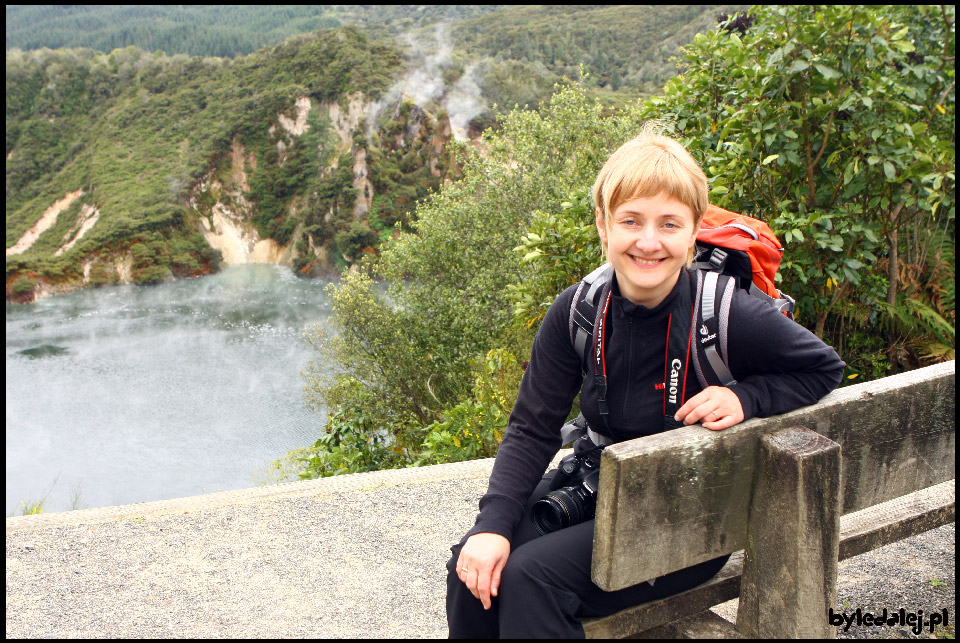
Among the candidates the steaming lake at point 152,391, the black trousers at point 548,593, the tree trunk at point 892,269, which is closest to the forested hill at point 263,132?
the steaming lake at point 152,391

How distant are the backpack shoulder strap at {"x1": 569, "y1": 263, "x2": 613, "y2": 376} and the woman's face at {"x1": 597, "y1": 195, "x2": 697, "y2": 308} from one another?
0.07 meters

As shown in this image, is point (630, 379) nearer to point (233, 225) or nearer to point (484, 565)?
point (484, 565)

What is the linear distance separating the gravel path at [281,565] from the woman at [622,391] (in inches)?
46.2

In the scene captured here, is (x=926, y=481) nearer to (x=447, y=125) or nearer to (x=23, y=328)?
(x=23, y=328)

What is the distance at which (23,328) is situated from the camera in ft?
162

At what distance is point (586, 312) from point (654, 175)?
35cm

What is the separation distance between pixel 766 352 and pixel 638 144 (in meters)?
0.56

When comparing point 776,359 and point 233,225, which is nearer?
point 776,359

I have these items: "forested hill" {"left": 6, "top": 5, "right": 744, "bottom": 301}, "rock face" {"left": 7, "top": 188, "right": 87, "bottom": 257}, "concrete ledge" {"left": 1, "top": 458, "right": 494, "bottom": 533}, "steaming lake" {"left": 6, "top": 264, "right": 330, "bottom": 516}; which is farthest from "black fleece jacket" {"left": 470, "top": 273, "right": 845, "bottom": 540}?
"rock face" {"left": 7, "top": 188, "right": 87, "bottom": 257}

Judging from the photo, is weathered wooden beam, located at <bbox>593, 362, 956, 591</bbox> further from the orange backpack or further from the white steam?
the white steam

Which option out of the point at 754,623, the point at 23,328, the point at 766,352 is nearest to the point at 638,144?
the point at 766,352

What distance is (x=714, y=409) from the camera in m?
1.48

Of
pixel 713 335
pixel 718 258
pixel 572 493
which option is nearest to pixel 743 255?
pixel 718 258

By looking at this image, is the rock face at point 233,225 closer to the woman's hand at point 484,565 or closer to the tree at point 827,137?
the tree at point 827,137
